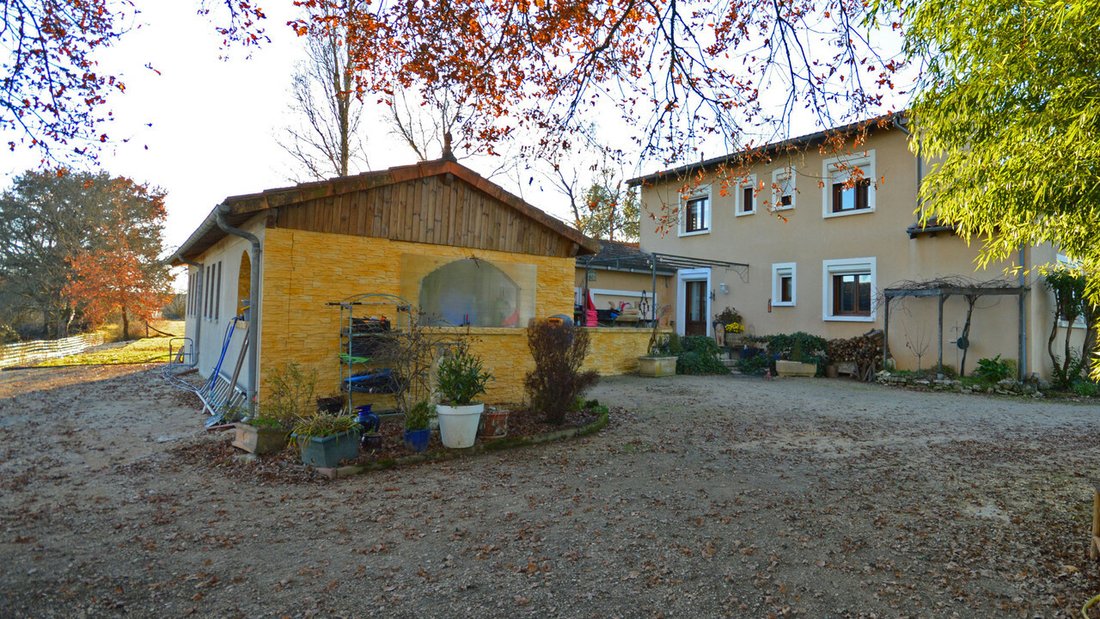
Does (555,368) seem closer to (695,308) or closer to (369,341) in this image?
(369,341)

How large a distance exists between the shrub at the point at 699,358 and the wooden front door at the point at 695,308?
9.12 ft

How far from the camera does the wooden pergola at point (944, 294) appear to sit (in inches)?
502

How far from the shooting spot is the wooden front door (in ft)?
62.5

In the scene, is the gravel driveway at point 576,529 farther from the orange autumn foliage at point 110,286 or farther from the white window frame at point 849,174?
the orange autumn foliage at point 110,286

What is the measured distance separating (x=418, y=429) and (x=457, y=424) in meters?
0.40

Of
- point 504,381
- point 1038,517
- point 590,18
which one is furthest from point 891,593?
point 504,381

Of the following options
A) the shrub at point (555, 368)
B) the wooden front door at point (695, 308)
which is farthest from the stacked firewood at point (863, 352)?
the shrub at point (555, 368)

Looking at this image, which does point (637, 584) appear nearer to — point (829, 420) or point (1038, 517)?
point (1038, 517)

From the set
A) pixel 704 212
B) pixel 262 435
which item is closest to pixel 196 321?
pixel 262 435

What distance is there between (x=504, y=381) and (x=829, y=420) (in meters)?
4.76

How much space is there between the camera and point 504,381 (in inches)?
369

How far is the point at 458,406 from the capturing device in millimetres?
6434

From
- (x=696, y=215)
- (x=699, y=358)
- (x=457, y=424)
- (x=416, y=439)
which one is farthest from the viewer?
(x=696, y=215)

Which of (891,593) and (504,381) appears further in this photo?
(504,381)
